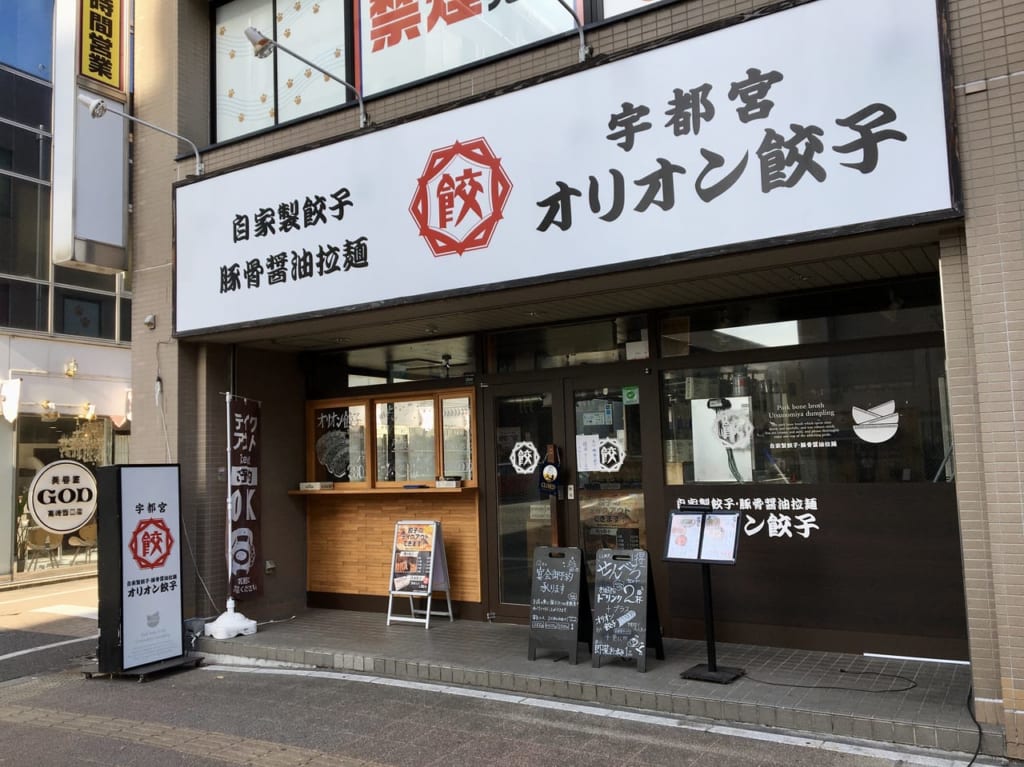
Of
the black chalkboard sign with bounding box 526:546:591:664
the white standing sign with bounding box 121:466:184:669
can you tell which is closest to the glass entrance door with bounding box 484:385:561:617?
the black chalkboard sign with bounding box 526:546:591:664

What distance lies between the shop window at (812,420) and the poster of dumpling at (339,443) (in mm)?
4033

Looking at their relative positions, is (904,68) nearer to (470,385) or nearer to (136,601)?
(470,385)

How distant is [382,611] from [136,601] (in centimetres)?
285

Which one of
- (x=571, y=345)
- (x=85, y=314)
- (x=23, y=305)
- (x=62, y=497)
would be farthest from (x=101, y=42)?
(x=85, y=314)

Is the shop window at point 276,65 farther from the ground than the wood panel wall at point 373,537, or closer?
farther from the ground

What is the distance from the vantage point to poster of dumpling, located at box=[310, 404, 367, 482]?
1015 centimetres

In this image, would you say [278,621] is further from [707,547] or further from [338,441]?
[707,547]

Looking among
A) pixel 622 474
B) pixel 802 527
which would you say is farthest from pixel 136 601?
pixel 802 527

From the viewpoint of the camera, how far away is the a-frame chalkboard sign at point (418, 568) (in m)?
8.94

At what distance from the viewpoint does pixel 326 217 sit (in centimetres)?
802

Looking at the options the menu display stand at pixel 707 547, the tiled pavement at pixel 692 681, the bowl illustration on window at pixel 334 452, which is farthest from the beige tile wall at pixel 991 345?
the bowl illustration on window at pixel 334 452

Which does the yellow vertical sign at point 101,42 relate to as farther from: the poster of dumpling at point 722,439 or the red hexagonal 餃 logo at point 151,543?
the poster of dumpling at point 722,439

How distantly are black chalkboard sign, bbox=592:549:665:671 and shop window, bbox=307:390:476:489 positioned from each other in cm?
254

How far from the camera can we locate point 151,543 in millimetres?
8148
